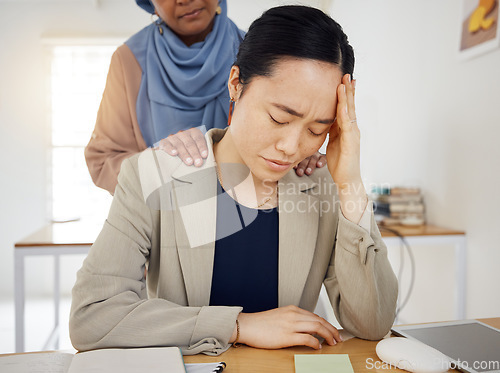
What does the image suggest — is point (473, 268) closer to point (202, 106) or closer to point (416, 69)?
point (416, 69)

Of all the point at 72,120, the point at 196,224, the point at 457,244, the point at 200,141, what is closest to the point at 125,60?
the point at 200,141

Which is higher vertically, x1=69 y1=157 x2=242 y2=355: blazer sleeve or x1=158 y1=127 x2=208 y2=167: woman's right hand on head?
x1=158 y1=127 x2=208 y2=167: woman's right hand on head

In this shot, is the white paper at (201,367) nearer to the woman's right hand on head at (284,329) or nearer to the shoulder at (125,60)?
the woman's right hand on head at (284,329)

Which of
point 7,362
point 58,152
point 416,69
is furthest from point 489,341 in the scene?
point 58,152

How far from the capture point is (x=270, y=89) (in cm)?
78

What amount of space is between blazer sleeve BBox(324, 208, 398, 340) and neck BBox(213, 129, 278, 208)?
0.21 metres

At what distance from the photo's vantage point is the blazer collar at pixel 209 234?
88 cm

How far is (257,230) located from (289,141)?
0.25 metres

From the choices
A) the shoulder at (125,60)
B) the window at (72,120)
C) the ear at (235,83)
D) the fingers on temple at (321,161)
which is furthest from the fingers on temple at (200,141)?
the window at (72,120)

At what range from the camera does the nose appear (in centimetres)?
77

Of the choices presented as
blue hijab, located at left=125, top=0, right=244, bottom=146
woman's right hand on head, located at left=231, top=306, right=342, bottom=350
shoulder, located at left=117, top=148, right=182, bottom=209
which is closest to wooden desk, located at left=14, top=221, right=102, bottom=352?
blue hijab, located at left=125, top=0, right=244, bottom=146

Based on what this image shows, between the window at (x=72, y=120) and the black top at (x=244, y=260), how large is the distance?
2.59 meters

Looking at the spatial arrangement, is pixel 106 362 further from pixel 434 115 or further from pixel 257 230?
pixel 434 115

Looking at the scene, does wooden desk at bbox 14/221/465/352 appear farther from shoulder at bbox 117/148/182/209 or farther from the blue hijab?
shoulder at bbox 117/148/182/209
